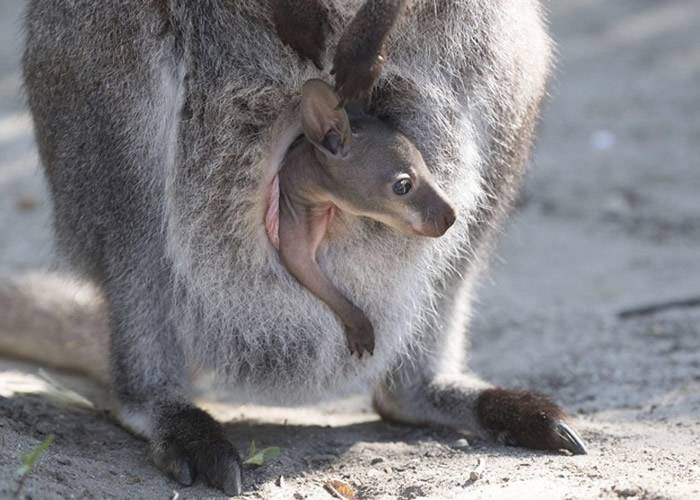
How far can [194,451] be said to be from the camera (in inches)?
108

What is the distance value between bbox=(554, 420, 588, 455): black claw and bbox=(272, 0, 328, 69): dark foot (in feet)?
3.48

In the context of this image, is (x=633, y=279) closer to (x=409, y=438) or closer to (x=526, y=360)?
(x=526, y=360)

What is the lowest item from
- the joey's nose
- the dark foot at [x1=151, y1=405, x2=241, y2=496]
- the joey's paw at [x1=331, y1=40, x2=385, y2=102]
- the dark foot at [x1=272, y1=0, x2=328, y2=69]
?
the dark foot at [x1=151, y1=405, x2=241, y2=496]

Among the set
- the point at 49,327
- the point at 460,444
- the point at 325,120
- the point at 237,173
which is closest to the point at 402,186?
the point at 325,120

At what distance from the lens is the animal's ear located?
2.65 meters

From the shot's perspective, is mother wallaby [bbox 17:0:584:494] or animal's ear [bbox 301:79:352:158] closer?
animal's ear [bbox 301:79:352:158]

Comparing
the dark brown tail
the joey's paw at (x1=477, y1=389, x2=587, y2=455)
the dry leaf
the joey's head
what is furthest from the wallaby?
the dark brown tail

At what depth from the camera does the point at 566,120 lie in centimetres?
615

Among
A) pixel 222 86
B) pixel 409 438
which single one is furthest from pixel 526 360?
pixel 222 86

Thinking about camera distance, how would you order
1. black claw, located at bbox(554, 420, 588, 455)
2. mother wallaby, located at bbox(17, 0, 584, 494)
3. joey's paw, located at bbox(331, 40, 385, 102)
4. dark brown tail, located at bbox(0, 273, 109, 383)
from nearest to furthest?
1. joey's paw, located at bbox(331, 40, 385, 102)
2. mother wallaby, located at bbox(17, 0, 584, 494)
3. black claw, located at bbox(554, 420, 588, 455)
4. dark brown tail, located at bbox(0, 273, 109, 383)

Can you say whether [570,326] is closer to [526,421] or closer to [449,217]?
[526,421]

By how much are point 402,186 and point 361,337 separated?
0.40m

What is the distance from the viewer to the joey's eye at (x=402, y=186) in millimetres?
2688

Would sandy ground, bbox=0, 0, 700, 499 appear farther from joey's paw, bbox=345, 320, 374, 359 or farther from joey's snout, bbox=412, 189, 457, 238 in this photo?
joey's snout, bbox=412, 189, 457, 238
